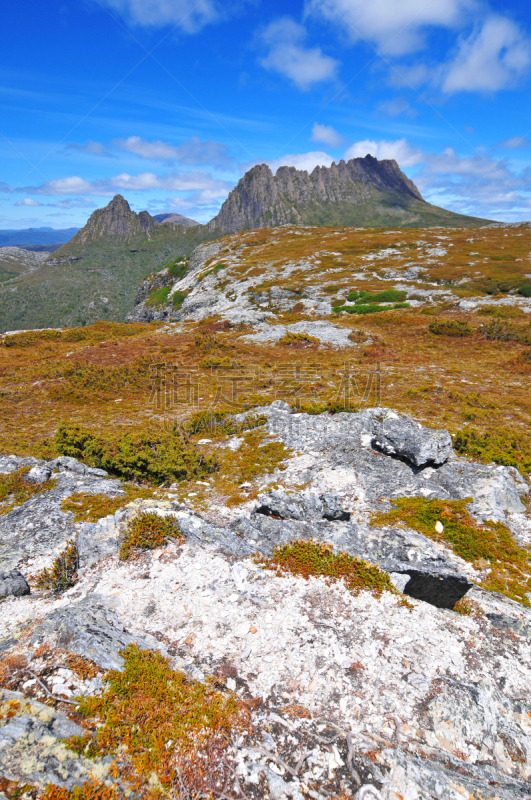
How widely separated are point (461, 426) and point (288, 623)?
13.1m

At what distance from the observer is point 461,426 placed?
1605cm

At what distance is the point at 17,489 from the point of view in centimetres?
1110

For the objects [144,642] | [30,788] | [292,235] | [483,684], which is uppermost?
[292,235]

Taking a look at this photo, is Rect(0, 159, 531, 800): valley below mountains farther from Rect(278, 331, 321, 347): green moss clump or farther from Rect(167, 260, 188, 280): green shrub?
Rect(167, 260, 188, 280): green shrub

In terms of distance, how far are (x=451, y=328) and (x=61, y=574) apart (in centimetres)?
3427

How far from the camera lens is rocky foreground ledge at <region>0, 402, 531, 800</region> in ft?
14.5

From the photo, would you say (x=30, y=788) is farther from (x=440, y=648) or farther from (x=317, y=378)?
(x=317, y=378)

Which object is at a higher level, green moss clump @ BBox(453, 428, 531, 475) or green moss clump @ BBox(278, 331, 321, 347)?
green moss clump @ BBox(278, 331, 321, 347)

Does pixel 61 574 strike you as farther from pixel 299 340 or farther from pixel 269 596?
pixel 299 340

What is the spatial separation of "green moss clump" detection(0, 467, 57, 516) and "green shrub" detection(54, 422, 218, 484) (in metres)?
2.10

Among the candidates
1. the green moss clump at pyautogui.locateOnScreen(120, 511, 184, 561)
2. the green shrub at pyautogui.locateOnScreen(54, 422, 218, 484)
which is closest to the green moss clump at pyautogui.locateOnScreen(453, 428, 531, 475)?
the green shrub at pyautogui.locateOnScreen(54, 422, 218, 484)

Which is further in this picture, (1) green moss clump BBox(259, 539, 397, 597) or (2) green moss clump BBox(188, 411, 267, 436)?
(2) green moss clump BBox(188, 411, 267, 436)

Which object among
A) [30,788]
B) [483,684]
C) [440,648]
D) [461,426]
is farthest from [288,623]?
[461,426]

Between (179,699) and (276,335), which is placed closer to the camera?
(179,699)
